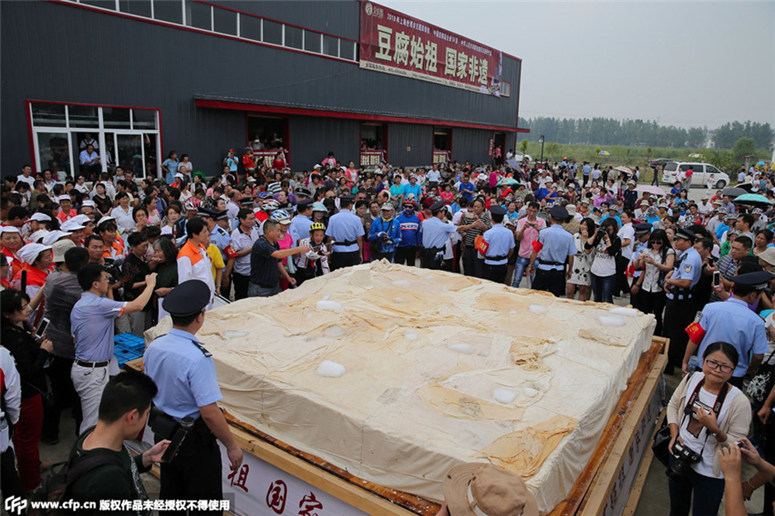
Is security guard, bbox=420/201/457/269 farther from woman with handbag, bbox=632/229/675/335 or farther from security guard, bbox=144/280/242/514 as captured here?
security guard, bbox=144/280/242/514

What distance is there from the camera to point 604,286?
7.40 meters

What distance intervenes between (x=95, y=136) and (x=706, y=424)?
15.3m

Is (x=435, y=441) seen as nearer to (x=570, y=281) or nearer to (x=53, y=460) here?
(x=53, y=460)

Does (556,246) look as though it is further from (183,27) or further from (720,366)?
(183,27)

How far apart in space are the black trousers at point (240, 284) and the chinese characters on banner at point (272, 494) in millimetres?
3340

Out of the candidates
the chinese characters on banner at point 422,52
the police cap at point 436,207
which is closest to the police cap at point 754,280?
the police cap at point 436,207

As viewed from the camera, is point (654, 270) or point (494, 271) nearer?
point (654, 270)

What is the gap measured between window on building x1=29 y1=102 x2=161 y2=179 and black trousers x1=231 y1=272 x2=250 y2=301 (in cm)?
875

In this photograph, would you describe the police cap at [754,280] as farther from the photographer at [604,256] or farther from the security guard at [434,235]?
the security guard at [434,235]

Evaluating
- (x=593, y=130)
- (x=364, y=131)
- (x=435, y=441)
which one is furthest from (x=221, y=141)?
(x=593, y=130)

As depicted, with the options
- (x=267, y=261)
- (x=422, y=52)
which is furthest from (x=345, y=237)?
(x=422, y=52)

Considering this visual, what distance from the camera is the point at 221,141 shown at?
1647 centimetres

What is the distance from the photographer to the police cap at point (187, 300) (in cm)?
283

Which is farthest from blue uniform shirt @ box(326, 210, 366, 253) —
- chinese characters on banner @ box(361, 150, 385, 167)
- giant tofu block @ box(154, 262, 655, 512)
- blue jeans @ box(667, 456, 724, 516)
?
chinese characters on banner @ box(361, 150, 385, 167)
